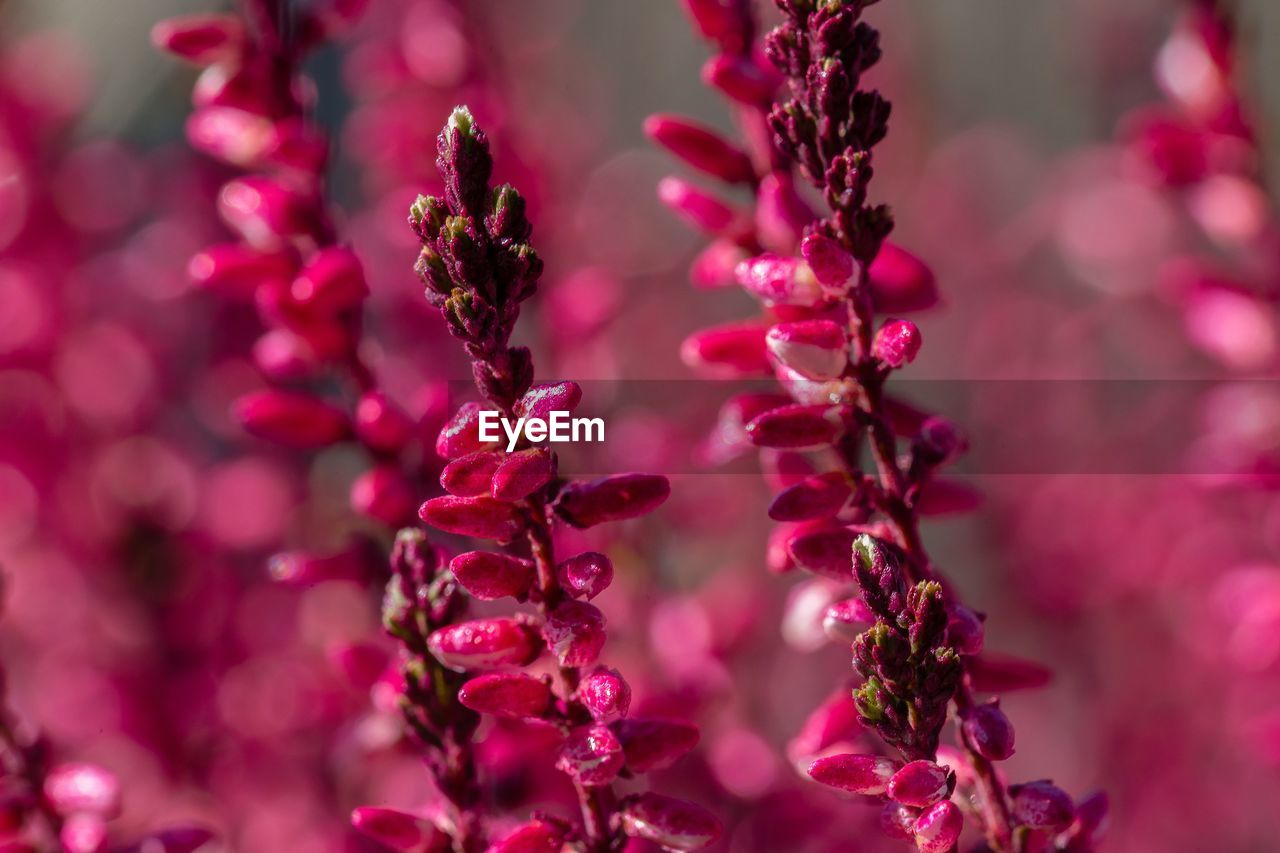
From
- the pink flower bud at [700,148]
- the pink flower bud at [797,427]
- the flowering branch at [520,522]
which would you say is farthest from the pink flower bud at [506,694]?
the pink flower bud at [700,148]

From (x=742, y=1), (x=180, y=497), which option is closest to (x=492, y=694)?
(x=742, y=1)

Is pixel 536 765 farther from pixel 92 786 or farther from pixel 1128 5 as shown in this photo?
pixel 1128 5

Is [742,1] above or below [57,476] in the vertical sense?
above

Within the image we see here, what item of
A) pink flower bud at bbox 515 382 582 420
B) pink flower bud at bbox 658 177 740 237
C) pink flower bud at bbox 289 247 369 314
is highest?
pink flower bud at bbox 658 177 740 237

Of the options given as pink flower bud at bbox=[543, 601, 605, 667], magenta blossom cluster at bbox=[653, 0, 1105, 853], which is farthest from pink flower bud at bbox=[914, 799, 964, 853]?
pink flower bud at bbox=[543, 601, 605, 667]

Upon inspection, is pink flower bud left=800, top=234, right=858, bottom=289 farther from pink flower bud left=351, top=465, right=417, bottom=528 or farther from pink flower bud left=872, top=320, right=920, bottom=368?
pink flower bud left=351, top=465, right=417, bottom=528

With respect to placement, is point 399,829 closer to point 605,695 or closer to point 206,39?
point 605,695

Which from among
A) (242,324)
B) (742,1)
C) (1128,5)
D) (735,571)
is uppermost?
(1128,5)
